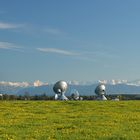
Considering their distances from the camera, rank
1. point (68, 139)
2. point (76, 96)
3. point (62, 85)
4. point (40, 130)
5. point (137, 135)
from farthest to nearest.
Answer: point (76, 96) < point (62, 85) < point (40, 130) < point (137, 135) < point (68, 139)

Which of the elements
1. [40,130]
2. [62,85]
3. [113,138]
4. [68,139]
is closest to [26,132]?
[40,130]

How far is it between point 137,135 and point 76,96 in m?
115

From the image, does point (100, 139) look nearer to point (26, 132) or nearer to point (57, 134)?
point (57, 134)

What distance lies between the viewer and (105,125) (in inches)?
1032

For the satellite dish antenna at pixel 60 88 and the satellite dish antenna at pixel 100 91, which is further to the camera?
the satellite dish antenna at pixel 100 91

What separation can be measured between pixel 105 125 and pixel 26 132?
5873 mm

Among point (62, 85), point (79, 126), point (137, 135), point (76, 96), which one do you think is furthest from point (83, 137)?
point (76, 96)

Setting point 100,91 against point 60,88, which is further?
point 100,91

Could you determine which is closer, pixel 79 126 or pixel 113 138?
pixel 113 138

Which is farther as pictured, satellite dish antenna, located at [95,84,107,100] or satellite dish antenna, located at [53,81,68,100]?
satellite dish antenna, located at [95,84,107,100]

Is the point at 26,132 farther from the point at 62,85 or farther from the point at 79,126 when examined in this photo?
the point at 62,85

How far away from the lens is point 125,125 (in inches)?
1029

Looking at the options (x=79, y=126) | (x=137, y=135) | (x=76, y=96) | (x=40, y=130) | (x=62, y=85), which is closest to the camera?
(x=137, y=135)

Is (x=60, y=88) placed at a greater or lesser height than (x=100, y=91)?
greater
